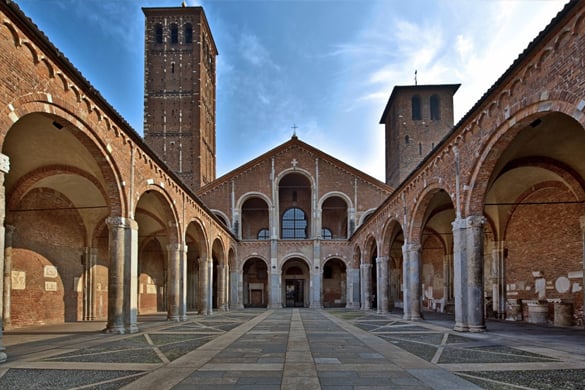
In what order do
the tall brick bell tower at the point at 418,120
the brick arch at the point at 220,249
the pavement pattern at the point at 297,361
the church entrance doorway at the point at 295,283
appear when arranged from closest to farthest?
1. the pavement pattern at the point at 297,361
2. the brick arch at the point at 220,249
3. the church entrance doorway at the point at 295,283
4. the tall brick bell tower at the point at 418,120

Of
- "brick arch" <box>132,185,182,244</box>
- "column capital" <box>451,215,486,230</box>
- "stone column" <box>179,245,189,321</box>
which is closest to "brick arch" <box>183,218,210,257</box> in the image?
"stone column" <box>179,245,189,321</box>

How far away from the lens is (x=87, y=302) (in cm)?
1984

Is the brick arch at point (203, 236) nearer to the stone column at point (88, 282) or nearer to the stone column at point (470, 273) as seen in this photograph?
the stone column at point (88, 282)

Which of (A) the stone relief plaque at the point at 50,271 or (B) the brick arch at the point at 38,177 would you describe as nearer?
(B) the brick arch at the point at 38,177

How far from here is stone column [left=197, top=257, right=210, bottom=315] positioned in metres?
24.0

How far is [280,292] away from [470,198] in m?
22.9

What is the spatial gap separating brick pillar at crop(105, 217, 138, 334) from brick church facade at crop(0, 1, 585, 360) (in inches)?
1.6

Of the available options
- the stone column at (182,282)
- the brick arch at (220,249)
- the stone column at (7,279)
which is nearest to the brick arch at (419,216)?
the stone column at (182,282)

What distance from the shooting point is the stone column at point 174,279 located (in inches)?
736

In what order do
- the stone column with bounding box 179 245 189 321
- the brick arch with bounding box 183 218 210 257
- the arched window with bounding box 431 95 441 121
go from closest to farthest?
the stone column with bounding box 179 245 189 321 → the brick arch with bounding box 183 218 210 257 → the arched window with bounding box 431 95 441 121

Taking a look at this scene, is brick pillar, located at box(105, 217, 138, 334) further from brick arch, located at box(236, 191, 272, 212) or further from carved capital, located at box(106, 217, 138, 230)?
Answer: brick arch, located at box(236, 191, 272, 212)

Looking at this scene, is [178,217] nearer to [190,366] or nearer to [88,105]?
[88,105]

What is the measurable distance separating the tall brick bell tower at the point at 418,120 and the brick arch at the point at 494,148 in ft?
102

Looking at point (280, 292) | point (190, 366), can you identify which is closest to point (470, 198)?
point (190, 366)
